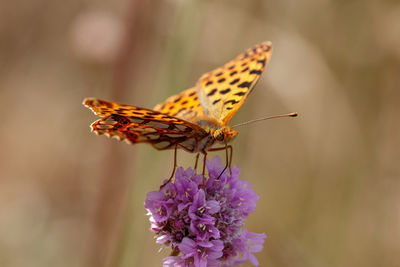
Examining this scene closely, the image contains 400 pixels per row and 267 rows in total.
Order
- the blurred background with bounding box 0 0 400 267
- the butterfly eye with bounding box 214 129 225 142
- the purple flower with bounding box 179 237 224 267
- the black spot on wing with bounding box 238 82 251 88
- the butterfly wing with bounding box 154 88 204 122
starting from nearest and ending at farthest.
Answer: the purple flower with bounding box 179 237 224 267 → the butterfly eye with bounding box 214 129 225 142 → the black spot on wing with bounding box 238 82 251 88 → the butterfly wing with bounding box 154 88 204 122 → the blurred background with bounding box 0 0 400 267

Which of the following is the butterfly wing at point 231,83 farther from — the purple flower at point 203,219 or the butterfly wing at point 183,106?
the purple flower at point 203,219

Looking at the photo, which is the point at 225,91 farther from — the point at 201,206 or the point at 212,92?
the point at 201,206

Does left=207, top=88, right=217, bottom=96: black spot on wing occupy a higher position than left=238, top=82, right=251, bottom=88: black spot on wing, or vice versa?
left=238, top=82, right=251, bottom=88: black spot on wing

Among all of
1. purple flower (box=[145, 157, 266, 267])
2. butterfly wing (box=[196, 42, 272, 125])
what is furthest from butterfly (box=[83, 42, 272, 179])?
purple flower (box=[145, 157, 266, 267])

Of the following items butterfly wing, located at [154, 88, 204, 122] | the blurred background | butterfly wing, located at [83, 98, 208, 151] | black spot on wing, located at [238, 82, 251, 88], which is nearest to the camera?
butterfly wing, located at [83, 98, 208, 151]

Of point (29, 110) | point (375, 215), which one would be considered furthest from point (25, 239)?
point (375, 215)

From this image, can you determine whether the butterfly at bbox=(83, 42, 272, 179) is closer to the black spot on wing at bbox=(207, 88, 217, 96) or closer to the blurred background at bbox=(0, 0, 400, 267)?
the black spot on wing at bbox=(207, 88, 217, 96)

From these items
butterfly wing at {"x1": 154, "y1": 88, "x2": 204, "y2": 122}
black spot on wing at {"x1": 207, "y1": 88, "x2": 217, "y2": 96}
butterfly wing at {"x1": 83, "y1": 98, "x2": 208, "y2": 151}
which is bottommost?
butterfly wing at {"x1": 83, "y1": 98, "x2": 208, "y2": 151}

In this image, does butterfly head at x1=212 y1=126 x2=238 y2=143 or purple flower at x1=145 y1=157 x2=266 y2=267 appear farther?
butterfly head at x1=212 y1=126 x2=238 y2=143
